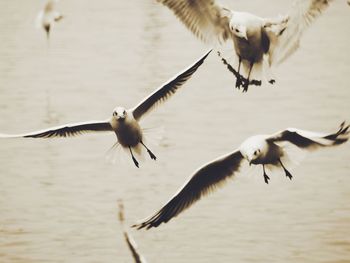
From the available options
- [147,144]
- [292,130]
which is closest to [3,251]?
[147,144]

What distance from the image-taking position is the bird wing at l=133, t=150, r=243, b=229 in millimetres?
2014

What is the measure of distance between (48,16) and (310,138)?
80cm

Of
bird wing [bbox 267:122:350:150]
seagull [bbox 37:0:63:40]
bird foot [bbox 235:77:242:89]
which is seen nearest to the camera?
bird wing [bbox 267:122:350:150]

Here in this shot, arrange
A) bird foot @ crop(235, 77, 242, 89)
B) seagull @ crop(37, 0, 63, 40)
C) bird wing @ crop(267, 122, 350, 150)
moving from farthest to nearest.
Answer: seagull @ crop(37, 0, 63, 40)
bird foot @ crop(235, 77, 242, 89)
bird wing @ crop(267, 122, 350, 150)

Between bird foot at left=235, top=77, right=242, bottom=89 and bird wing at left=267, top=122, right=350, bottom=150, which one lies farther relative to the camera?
bird foot at left=235, top=77, right=242, bottom=89

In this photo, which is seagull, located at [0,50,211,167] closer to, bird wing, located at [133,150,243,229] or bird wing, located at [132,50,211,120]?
bird wing, located at [132,50,211,120]

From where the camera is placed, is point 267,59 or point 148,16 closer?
point 267,59

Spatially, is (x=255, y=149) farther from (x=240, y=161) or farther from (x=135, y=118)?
(x=135, y=118)

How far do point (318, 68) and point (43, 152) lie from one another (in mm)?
771

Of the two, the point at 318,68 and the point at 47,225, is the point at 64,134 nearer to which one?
the point at 47,225

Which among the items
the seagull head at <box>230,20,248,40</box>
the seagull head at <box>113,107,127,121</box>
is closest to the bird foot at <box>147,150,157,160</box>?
the seagull head at <box>113,107,127,121</box>

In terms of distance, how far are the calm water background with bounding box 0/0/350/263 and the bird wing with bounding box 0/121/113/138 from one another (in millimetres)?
26

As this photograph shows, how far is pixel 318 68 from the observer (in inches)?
80.1

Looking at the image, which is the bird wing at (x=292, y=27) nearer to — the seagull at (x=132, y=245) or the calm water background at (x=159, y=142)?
the calm water background at (x=159, y=142)
